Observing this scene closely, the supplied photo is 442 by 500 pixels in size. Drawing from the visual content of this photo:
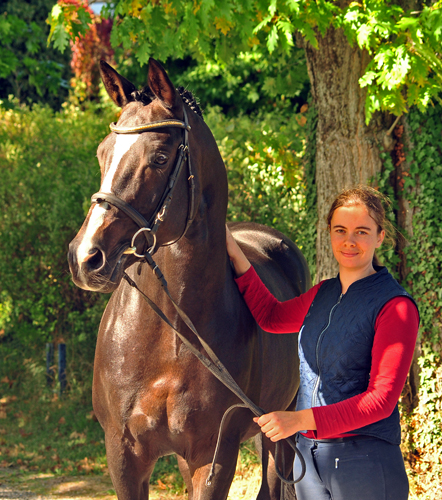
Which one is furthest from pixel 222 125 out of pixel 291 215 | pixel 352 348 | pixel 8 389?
pixel 352 348

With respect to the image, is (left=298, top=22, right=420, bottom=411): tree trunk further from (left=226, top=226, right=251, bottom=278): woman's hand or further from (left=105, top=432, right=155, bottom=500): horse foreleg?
(left=105, top=432, right=155, bottom=500): horse foreleg

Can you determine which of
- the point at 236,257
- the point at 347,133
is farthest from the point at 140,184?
the point at 347,133

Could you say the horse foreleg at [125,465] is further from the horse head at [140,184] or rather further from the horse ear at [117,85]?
the horse ear at [117,85]

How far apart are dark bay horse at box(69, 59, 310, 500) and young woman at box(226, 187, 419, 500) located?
0.43m

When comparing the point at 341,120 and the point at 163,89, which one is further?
the point at 341,120

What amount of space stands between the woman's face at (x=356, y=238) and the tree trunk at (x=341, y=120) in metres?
2.71

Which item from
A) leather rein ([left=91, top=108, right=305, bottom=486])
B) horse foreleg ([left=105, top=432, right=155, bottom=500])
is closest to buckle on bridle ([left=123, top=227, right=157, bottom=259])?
leather rein ([left=91, top=108, right=305, bottom=486])

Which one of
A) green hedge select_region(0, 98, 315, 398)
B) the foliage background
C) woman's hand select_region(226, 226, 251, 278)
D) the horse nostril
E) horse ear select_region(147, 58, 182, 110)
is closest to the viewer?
the horse nostril

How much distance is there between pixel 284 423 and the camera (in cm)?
182

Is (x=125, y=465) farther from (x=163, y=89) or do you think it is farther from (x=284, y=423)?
(x=163, y=89)

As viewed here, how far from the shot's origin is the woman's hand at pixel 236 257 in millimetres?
2713

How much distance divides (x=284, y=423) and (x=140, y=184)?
37.5 inches

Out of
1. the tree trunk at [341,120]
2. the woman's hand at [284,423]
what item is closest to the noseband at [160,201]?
the woman's hand at [284,423]

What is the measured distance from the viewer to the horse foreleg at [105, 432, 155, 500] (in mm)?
2533
